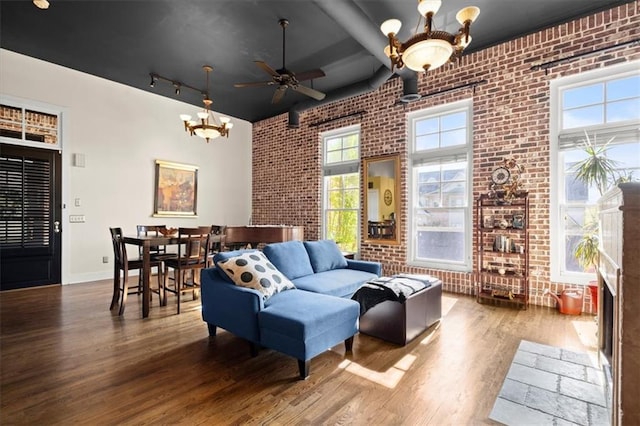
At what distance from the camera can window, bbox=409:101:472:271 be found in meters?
4.78

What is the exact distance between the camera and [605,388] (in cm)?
210

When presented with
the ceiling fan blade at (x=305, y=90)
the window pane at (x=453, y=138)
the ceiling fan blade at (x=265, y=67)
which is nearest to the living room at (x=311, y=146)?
the window pane at (x=453, y=138)

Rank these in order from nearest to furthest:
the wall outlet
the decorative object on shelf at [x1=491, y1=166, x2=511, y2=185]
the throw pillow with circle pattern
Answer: the throw pillow with circle pattern → the decorative object on shelf at [x1=491, y1=166, x2=511, y2=185] → the wall outlet

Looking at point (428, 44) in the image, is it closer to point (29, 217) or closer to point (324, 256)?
point (324, 256)

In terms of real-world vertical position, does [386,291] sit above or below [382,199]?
below

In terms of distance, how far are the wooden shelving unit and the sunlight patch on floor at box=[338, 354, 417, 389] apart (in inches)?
92.9

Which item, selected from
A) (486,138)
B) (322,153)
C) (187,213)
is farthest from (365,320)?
(187,213)

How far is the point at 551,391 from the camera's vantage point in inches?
83.2

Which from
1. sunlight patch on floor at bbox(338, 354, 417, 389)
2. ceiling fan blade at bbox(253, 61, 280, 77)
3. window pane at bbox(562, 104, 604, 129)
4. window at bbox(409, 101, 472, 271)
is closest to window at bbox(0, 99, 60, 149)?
ceiling fan blade at bbox(253, 61, 280, 77)

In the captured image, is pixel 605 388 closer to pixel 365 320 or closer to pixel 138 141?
pixel 365 320

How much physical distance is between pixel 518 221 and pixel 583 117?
149 centimetres

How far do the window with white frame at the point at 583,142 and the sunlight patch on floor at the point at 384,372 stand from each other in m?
2.75

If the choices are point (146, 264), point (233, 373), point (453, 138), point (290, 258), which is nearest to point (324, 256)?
point (290, 258)

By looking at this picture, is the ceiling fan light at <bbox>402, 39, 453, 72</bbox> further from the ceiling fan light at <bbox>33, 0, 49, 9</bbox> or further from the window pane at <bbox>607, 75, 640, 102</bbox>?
the ceiling fan light at <bbox>33, 0, 49, 9</bbox>
